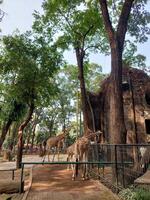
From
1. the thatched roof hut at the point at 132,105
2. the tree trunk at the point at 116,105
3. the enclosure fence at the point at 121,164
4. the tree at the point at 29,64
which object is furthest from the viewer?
the thatched roof hut at the point at 132,105

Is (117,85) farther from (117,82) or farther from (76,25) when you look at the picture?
(76,25)

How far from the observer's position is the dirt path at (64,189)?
759 centimetres

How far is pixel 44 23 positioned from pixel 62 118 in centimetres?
2979

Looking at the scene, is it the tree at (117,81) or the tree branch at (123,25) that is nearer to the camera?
the tree at (117,81)

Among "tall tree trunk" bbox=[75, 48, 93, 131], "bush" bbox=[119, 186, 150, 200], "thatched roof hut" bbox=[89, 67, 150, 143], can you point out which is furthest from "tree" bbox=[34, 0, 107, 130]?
"bush" bbox=[119, 186, 150, 200]

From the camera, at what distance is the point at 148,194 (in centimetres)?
658

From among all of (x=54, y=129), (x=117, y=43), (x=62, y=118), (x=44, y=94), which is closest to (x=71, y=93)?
(x=62, y=118)

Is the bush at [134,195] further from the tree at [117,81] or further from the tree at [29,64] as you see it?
the tree at [29,64]

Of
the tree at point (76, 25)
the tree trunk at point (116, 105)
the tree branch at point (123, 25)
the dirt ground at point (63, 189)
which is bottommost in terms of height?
the dirt ground at point (63, 189)

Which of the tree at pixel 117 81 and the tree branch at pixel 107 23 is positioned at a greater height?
the tree branch at pixel 107 23

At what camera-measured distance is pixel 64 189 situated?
8.87m

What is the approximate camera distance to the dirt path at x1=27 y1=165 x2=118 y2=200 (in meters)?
7.59

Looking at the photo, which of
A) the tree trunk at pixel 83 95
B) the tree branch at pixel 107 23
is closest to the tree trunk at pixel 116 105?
the tree branch at pixel 107 23

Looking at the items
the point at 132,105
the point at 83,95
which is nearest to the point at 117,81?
the point at 83,95
